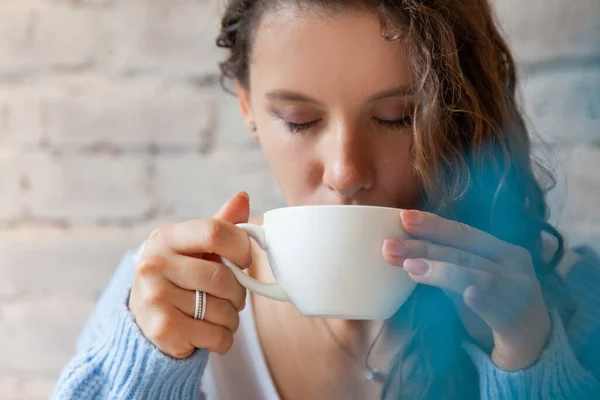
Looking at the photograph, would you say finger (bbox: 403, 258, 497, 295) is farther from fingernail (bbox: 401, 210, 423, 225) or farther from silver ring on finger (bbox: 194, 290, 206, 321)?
silver ring on finger (bbox: 194, 290, 206, 321)

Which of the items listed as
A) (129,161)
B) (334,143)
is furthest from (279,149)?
(129,161)

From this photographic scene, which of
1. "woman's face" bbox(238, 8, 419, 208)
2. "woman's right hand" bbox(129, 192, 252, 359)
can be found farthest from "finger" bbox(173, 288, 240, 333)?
"woman's face" bbox(238, 8, 419, 208)

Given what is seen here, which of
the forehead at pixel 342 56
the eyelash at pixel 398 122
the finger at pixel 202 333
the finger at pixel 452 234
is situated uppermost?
the forehead at pixel 342 56

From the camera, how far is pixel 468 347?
23.5 inches

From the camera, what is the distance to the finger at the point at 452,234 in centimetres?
48

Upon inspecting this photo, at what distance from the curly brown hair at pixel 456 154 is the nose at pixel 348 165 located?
0.06 m

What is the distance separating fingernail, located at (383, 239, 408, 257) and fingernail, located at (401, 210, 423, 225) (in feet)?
0.06

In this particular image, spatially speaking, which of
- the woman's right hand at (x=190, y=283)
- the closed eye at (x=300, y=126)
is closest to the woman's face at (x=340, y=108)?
the closed eye at (x=300, y=126)

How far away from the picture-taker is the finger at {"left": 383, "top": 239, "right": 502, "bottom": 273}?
48 cm

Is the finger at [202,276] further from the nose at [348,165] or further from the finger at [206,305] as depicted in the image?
the nose at [348,165]

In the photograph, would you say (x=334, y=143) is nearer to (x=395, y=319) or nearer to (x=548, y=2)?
(x=395, y=319)

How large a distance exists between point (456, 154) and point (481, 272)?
21cm

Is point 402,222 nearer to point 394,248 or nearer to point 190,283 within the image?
point 394,248

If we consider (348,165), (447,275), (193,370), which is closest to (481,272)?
Result: (447,275)
